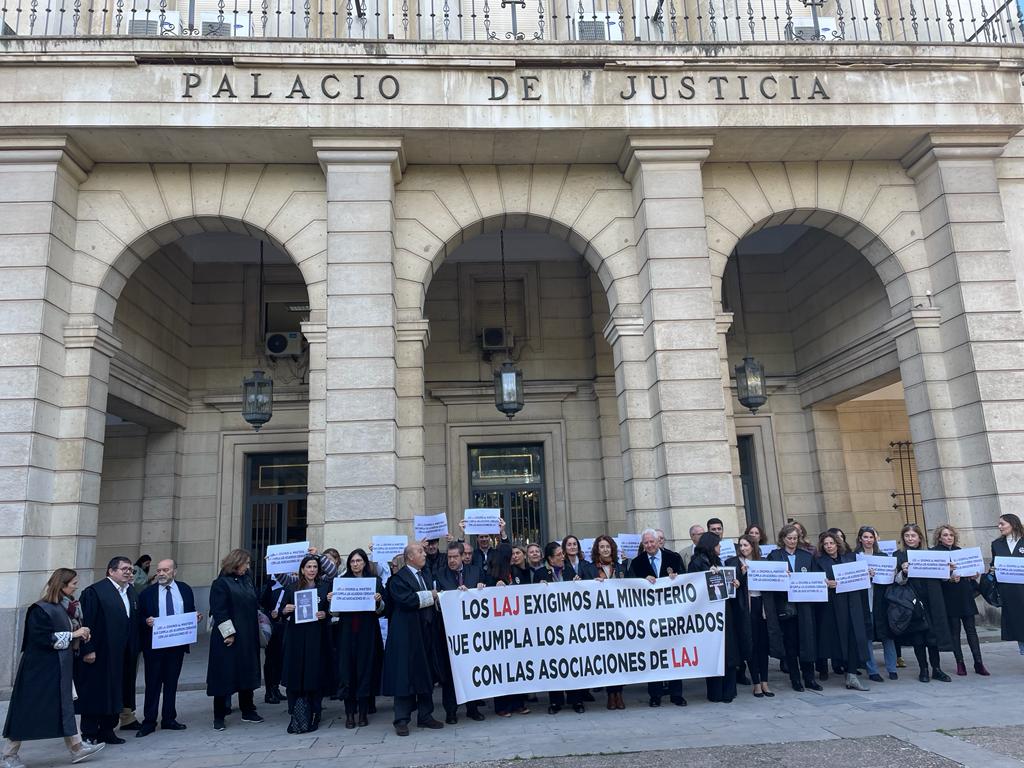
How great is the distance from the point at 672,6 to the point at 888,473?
35.0 feet

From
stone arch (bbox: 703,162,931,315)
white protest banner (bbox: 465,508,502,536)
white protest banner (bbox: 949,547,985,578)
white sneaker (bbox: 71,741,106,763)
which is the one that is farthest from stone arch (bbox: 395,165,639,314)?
white sneaker (bbox: 71,741,106,763)

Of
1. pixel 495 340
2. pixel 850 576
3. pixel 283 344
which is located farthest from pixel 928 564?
pixel 283 344

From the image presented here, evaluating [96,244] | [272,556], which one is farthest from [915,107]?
[96,244]

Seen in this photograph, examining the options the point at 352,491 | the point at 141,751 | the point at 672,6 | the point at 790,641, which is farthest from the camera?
the point at 672,6

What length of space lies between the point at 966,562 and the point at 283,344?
1265cm

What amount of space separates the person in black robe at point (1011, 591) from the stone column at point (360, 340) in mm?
7689

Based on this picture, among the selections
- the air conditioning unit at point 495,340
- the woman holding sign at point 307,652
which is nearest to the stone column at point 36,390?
the woman holding sign at point 307,652

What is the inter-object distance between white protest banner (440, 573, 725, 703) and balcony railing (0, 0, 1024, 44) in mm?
8886

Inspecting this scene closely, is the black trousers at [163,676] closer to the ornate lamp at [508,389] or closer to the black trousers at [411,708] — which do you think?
the black trousers at [411,708]

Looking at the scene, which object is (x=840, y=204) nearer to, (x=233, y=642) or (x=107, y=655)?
Answer: (x=233, y=642)

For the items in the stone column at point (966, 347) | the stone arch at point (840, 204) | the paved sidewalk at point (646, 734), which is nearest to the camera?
the paved sidewalk at point (646, 734)

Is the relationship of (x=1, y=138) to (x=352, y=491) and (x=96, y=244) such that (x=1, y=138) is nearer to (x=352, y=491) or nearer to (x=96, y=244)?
(x=96, y=244)

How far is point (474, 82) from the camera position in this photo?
11.5 metres

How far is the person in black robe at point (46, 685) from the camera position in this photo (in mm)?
6621
